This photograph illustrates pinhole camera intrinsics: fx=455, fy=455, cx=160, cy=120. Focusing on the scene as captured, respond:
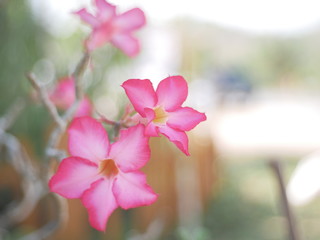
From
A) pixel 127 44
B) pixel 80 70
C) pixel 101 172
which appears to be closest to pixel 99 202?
pixel 101 172

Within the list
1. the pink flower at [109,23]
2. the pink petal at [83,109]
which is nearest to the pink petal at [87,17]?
the pink flower at [109,23]

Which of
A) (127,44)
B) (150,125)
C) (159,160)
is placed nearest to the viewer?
(150,125)

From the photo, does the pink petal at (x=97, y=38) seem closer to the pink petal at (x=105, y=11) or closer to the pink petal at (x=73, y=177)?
the pink petal at (x=105, y=11)

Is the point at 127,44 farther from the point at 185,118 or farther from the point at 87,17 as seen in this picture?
the point at 185,118

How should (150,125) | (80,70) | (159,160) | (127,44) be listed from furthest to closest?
(159,160) < (127,44) < (80,70) < (150,125)

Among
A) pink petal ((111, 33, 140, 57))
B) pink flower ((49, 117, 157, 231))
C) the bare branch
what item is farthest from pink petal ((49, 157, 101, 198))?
pink petal ((111, 33, 140, 57))

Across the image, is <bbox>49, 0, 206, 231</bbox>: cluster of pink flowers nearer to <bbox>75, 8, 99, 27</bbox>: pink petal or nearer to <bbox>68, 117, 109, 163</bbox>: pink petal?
<bbox>68, 117, 109, 163</bbox>: pink petal

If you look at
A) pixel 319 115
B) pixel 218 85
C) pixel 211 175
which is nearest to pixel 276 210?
pixel 211 175

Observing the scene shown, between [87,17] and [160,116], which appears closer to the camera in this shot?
[160,116]
